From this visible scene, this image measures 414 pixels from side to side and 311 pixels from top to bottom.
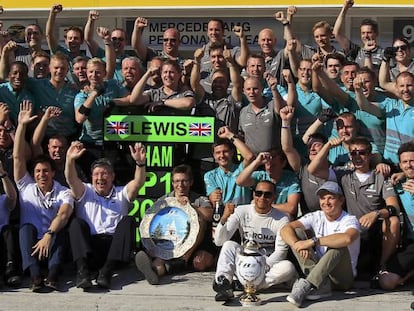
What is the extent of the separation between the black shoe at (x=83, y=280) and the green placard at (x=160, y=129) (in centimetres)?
158

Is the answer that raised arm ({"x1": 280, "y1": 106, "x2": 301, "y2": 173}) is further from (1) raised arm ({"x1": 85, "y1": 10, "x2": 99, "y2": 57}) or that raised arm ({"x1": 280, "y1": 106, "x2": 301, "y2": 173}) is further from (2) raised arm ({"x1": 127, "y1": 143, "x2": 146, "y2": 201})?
(1) raised arm ({"x1": 85, "y1": 10, "x2": 99, "y2": 57})

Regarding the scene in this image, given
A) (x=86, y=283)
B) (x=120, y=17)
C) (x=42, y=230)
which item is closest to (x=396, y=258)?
(x=86, y=283)

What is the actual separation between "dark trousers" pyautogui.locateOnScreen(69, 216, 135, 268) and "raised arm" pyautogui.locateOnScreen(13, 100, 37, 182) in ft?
2.44

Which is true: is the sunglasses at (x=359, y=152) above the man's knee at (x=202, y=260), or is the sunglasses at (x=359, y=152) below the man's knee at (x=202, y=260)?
above

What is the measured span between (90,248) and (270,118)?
87.7 inches

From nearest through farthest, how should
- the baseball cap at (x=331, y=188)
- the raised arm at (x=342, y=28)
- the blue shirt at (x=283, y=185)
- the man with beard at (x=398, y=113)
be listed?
the baseball cap at (x=331, y=188) < the blue shirt at (x=283, y=185) < the man with beard at (x=398, y=113) < the raised arm at (x=342, y=28)

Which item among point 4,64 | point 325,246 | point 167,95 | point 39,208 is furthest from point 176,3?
point 325,246

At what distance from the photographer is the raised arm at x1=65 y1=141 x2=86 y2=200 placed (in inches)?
272

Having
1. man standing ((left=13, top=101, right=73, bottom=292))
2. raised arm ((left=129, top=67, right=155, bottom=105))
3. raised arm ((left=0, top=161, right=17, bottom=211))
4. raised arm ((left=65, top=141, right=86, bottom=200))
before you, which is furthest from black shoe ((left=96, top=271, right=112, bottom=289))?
raised arm ((left=129, top=67, right=155, bottom=105))

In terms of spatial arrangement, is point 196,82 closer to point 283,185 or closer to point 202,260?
point 283,185

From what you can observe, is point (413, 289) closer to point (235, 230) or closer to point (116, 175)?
point (235, 230)

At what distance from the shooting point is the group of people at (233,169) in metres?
6.50

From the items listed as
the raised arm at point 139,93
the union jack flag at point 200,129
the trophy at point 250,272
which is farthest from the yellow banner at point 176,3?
the trophy at point 250,272

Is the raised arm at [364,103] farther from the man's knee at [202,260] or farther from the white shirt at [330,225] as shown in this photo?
the man's knee at [202,260]
